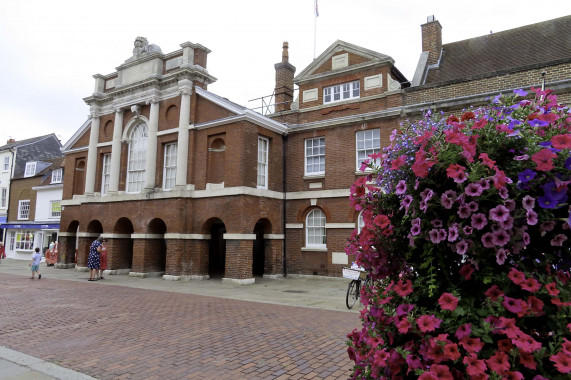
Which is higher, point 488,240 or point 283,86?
point 283,86

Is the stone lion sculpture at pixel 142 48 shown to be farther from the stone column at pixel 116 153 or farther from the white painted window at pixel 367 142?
the white painted window at pixel 367 142

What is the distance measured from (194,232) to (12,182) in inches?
1133

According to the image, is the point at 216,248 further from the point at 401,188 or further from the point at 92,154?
the point at 401,188

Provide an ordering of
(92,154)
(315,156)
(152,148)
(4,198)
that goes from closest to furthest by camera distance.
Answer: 1. (315,156)
2. (152,148)
3. (92,154)
4. (4,198)

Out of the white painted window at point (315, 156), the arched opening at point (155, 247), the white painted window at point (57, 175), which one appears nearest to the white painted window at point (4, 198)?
the white painted window at point (57, 175)

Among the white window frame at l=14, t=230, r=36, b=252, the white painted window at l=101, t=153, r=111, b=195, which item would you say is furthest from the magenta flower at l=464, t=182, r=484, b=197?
the white window frame at l=14, t=230, r=36, b=252

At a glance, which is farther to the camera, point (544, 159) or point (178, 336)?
point (178, 336)

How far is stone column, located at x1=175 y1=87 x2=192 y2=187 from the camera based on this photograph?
704 inches

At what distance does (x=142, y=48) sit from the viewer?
21.0 metres

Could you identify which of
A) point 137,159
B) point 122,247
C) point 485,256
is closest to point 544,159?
point 485,256

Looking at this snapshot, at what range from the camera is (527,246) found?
2217 millimetres

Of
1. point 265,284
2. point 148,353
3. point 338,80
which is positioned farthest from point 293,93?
point 148,353

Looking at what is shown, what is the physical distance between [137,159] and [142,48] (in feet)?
20.7

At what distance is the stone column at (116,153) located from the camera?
20.5 metres
